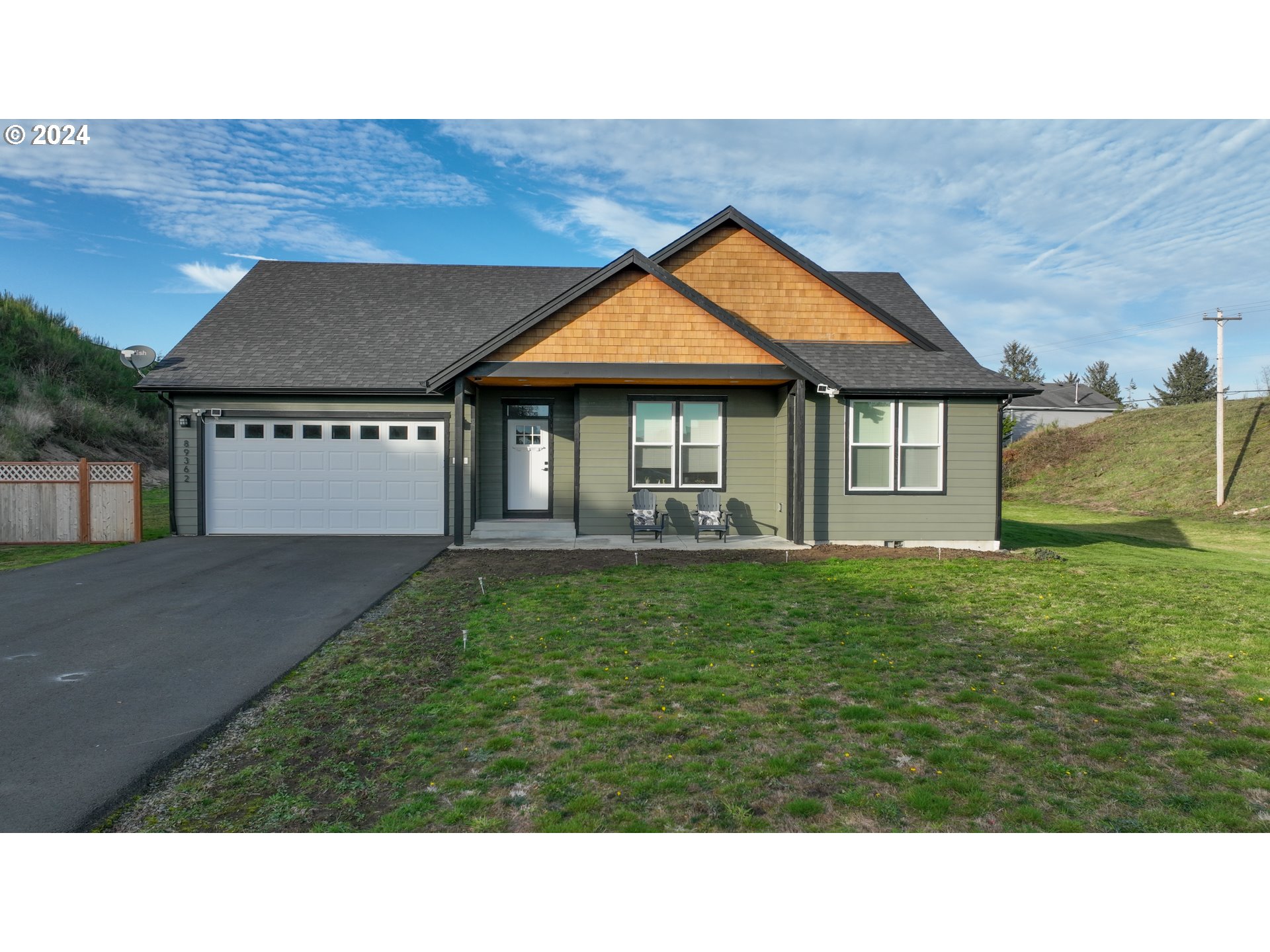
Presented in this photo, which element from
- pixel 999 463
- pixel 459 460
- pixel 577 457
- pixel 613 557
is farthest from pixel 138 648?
pixel 999 463

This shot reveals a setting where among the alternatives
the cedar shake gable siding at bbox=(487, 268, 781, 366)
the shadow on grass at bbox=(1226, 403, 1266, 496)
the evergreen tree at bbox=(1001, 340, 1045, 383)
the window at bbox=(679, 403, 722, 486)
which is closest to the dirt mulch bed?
the window at bbox=(679, 403, 722, 486)

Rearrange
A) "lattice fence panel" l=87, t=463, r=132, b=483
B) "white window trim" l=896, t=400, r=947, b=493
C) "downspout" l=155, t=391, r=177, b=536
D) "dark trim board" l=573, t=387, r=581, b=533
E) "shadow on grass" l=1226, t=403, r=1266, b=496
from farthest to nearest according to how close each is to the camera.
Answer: "shadow on grass" l=1226, t=403, r=1266, b=496
"downspout" l=155, t=391, r=177, b=536
"dark trim board" l=573, t=387, r=581, b=533
"lattice fence panel" l=87, t=463, r=132, b=483
"white window trim" l=896, t=400, r=947, b=493

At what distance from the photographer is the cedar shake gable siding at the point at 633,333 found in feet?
36.4

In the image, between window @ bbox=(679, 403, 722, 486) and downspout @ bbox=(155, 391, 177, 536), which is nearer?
window @ bbox=(679, 403, 722, 486)

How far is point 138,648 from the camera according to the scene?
5895 mm

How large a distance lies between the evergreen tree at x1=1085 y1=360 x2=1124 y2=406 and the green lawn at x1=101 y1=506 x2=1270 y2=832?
88.7 meters

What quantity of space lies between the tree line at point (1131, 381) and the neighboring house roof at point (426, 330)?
146ft

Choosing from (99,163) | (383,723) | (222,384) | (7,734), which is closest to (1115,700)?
(383,723)

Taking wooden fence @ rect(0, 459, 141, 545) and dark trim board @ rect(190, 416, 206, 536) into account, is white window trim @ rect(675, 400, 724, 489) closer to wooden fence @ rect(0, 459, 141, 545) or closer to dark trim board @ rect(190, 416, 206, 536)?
dark trim board @ rect(190, 416, 206, 536)

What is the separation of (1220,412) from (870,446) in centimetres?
2100

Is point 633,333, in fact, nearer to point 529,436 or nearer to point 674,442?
point 674,442

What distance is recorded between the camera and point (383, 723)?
167 inches

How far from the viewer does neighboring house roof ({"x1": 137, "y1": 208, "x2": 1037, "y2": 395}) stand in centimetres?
1166

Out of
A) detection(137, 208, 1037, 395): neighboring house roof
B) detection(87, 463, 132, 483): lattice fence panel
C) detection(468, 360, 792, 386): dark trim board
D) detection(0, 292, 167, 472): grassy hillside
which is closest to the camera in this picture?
detection(468, 360, 792, 386): dark trim board
